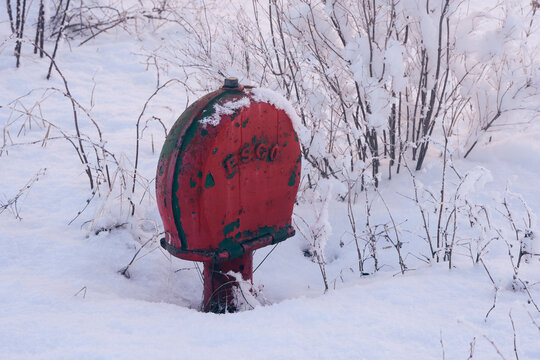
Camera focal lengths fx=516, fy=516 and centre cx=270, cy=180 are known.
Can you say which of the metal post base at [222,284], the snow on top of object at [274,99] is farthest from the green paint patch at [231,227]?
the snow on top of object at [274,99]

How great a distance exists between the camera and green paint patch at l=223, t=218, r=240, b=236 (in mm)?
1705

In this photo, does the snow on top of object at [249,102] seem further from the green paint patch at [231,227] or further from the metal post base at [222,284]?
the metal post base at [222,284]

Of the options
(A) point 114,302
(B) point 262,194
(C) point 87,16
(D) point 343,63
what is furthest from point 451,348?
(C) point 87,16

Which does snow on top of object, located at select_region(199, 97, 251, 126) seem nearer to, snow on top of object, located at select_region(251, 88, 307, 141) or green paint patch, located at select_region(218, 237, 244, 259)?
snow on top of object, located at select_region(251, 88, 307, 141)

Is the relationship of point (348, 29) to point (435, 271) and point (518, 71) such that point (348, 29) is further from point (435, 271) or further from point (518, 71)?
point (435, 271)

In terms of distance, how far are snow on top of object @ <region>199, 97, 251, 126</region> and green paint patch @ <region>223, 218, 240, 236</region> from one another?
0.35m

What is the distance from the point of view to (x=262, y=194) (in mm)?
1786

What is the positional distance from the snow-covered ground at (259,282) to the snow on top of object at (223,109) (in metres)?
0.53

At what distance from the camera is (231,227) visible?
1.72 meters

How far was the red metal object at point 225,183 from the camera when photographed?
158cm

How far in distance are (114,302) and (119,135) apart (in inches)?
67.6

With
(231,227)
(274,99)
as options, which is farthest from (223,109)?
(231,227)

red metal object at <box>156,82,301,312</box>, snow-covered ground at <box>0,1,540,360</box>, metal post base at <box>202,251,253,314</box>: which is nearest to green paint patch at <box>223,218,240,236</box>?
red metal object at <box>156,82,301,312</box>

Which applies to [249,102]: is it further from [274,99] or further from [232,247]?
[232,247]
